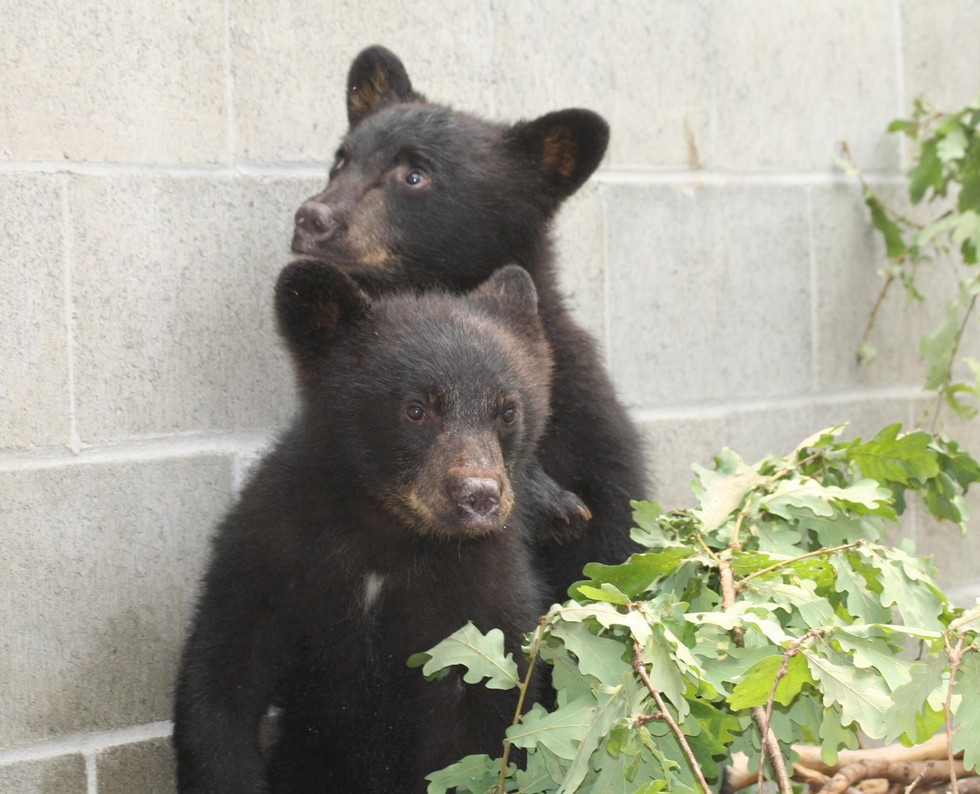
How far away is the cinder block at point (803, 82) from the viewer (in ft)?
17.5

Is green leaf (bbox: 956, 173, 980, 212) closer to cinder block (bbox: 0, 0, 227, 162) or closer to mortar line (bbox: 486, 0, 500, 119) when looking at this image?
mortar line (bbox: 486, 0, 500, 119)

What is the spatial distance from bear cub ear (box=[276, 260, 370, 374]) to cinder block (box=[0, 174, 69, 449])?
0.75 metres

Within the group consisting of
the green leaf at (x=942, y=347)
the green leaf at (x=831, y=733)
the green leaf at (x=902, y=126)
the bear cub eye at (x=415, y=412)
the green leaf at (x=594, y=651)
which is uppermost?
the green leaf at (x=902, y=126)

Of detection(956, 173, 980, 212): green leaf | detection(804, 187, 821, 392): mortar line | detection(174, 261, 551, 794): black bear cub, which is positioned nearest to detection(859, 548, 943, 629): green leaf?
detection(174, 261, 551, 794): black bear cub

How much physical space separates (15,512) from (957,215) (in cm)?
367

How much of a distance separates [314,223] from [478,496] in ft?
3.98

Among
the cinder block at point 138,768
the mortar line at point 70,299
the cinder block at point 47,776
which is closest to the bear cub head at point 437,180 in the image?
the mortar line at point 70,299

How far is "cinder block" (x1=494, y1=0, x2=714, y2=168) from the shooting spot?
15.8 feet

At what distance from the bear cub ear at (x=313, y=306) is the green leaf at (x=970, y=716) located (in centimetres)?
168

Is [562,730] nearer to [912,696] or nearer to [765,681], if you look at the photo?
[765,681]

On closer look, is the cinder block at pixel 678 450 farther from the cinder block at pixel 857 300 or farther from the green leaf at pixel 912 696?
the green leaf at pixel 912 696

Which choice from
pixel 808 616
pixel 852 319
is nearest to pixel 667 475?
pixel 852 319

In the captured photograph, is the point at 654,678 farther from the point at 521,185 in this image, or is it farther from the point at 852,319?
the point at 852,319

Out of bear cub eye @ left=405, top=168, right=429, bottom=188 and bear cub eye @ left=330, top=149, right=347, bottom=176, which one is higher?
bear cub eye @ left=330, top=149, right=347, bottom=176
